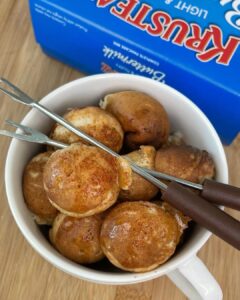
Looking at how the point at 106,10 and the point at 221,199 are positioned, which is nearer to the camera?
the point at 221,199

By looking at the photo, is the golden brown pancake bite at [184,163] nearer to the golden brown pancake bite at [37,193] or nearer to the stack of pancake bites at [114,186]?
the stack of pancake bites at [114,186]

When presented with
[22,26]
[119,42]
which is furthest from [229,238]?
[22,26]

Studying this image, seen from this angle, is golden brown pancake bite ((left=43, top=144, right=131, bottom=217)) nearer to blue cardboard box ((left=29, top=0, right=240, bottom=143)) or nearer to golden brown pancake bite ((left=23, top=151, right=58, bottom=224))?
golden brown pancake bite ((left=23, top=151, right=58, bottom=224))

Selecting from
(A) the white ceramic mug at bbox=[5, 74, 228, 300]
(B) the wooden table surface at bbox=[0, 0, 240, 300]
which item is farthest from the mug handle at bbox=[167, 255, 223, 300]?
(B) the wooden table surface at bbox=[0, 0, 240, 300]

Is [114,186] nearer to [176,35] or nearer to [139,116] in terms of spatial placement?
[139,116]

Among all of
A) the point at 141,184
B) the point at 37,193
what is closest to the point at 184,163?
the point at 141,184

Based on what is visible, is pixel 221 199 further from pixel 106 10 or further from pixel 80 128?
pixel 106 10
